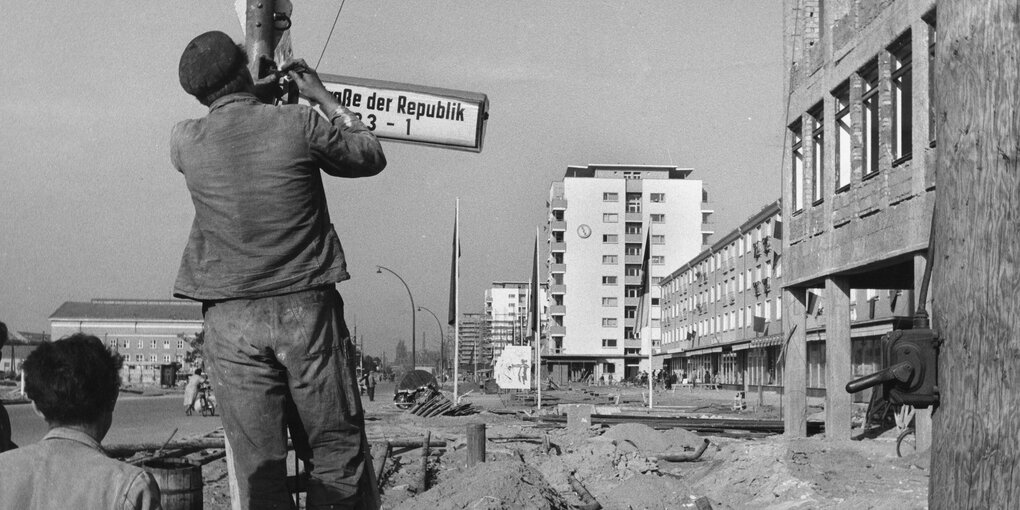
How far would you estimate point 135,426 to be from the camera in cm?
2592

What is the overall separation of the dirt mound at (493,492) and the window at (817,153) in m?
13.7

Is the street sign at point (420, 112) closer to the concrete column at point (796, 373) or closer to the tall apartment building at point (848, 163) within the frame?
the tall apartment building at point (848, 163)

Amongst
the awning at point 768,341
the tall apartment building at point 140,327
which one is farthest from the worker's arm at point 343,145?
the tall apartment building at point 140,327

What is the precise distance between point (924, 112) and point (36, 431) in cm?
1910

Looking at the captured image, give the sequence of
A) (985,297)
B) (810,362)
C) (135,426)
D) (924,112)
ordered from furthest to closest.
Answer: (810,362) < (135,426) < (924,112) < (985,297)

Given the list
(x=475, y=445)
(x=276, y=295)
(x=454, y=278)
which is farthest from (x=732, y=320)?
(x=276, y=295)

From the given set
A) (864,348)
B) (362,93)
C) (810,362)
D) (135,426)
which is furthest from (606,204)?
(362,93)

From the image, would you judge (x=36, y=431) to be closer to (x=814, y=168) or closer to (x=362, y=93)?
(x=814, y=168)

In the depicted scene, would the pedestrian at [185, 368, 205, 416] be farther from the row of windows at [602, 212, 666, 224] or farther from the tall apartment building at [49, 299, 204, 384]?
the tall apartment building at [49, 299, 204, 384]

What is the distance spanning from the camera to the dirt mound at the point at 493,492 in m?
9.73

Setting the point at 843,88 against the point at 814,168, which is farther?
the point at 814,168

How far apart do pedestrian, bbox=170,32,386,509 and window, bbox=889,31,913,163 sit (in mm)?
15777

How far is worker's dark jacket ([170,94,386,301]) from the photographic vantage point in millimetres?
3203

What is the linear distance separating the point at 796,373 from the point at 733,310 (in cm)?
4915
